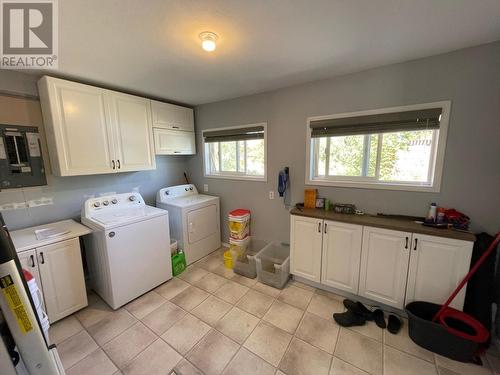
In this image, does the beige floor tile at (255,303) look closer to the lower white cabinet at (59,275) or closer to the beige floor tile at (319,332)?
the beige floor tile at (319,332)

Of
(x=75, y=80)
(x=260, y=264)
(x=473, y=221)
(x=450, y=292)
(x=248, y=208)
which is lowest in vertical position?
(x=260, y=264)

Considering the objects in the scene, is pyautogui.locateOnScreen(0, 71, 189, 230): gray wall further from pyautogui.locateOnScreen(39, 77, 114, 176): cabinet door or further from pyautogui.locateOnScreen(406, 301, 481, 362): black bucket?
pyautogui.locateOnScreen(406, 301, 481, 362): black bucket

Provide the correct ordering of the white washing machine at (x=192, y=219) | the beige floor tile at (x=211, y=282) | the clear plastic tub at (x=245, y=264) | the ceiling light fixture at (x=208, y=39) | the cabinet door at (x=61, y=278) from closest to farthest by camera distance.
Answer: the ceiling light fixture at (x=208, y=39) < the cabinet door at (x=61, y=278) < the beige floor tile at (x=211, y=282) < the clear plastic tub at (x=245, y=264) < the white washing machine at (x=192, y=219)

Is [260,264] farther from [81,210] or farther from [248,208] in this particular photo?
[81,210]

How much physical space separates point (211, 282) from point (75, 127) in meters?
2.30

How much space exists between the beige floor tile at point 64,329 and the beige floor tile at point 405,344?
275 centimetres

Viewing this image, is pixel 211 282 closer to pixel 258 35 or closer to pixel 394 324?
pixel 394 324

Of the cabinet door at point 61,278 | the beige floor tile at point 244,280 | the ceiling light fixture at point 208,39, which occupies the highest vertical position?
the ceiling light fixture at point 208,39

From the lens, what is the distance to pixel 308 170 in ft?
8.24

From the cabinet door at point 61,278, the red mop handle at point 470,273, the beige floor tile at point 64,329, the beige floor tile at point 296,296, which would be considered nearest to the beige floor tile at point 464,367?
the red mop handle at point 470,273

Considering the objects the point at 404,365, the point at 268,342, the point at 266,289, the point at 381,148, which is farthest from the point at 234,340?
the point at 381,148

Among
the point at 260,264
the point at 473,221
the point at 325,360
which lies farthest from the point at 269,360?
the point at 473,221

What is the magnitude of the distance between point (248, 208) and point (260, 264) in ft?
2.95

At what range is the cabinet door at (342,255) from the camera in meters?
2.03
